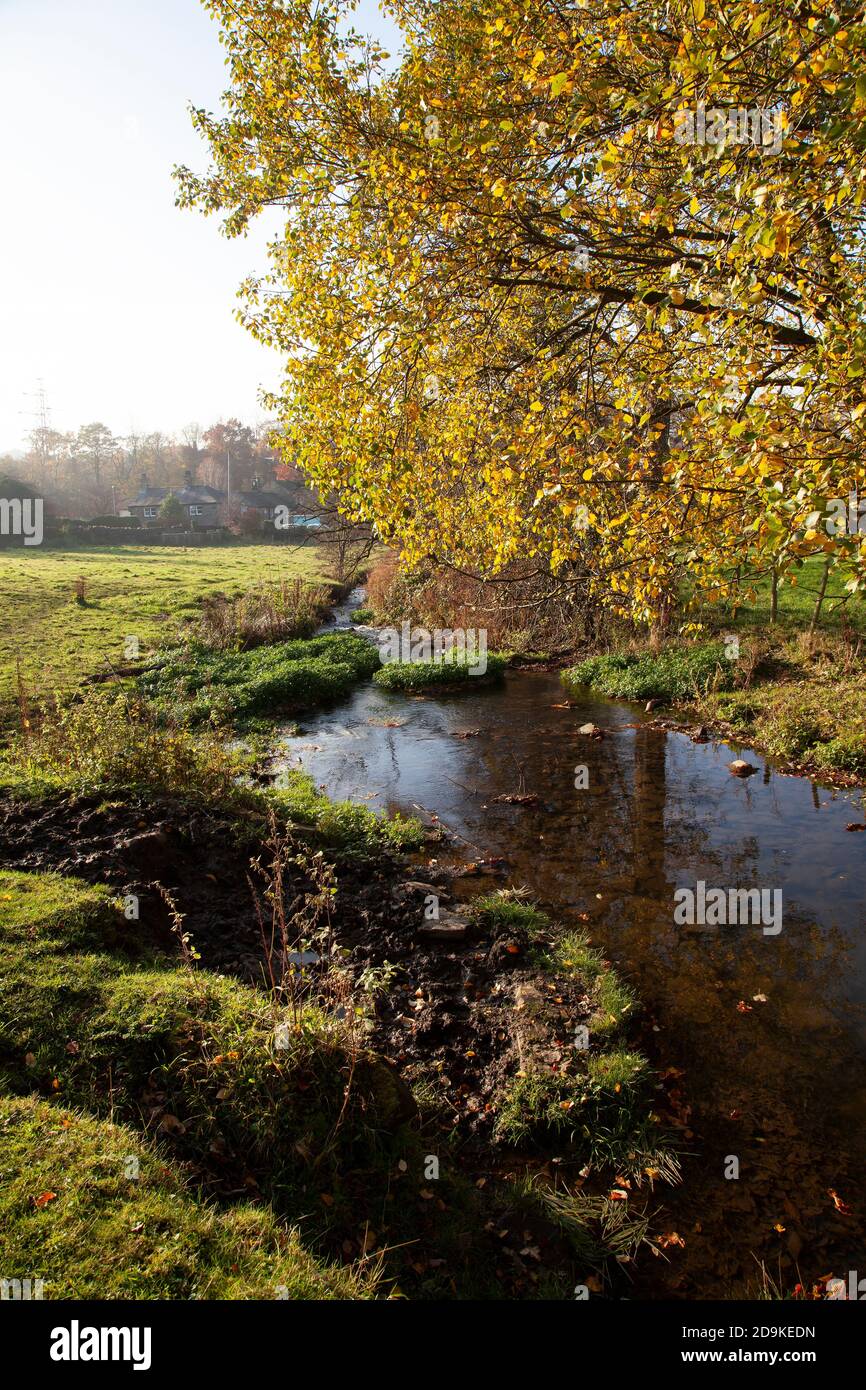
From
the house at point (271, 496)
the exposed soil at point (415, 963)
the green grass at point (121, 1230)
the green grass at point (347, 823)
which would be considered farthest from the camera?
the house at point (271, 496)

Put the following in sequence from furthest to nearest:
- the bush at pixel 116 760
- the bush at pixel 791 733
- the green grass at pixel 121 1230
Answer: the bush at pixel 791 733 < the bush at pixel 116 760 < the green grass at pixel 121 1230

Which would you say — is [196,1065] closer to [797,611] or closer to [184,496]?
[797,611]

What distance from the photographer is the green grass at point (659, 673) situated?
15953 millimetres

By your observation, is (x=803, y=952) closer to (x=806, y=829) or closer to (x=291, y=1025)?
(x=806, y=829)

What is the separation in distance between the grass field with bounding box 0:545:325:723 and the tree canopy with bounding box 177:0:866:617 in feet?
29.8

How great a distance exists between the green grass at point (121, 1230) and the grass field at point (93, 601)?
34.8 ft

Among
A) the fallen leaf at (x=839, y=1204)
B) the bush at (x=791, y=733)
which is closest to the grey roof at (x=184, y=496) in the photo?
the bush at (x=791, y=733)

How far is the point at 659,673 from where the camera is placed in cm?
1686

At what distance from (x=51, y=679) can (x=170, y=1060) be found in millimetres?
13024

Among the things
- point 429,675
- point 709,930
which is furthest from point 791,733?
point 429,675

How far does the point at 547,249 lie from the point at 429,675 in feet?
38.8

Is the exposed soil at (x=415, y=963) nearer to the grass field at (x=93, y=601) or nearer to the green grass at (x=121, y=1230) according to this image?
the green grass at (x=121, y=1230)
